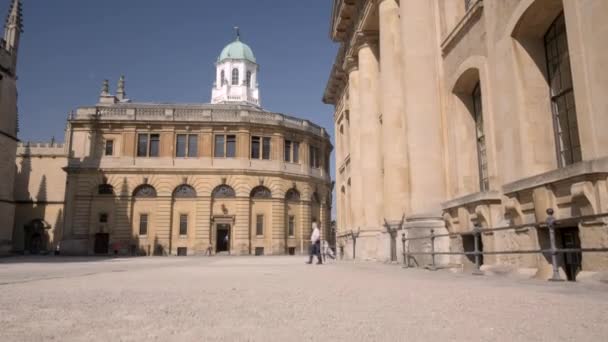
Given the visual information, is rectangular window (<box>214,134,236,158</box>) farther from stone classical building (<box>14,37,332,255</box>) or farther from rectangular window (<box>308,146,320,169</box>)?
rectangular window (<box>308,146,320,169</box>)

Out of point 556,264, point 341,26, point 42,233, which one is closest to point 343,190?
point 341,26

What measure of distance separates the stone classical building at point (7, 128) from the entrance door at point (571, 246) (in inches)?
1463

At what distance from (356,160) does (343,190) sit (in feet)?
25.5

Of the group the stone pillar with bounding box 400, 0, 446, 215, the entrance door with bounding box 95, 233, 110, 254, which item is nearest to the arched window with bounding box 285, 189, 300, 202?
the entrance door with bounding box 95, 233, 110, 254

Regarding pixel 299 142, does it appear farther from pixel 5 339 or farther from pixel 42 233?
pixel 5 339

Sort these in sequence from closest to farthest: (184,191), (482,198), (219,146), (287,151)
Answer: (482,198) → (184,191) → (219,146) → (287,151)

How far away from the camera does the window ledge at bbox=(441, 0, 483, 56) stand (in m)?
10.6

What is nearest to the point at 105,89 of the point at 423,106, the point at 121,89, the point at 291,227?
the point at 121,89

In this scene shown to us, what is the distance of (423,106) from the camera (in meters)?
12.7

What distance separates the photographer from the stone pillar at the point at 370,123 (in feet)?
66.2

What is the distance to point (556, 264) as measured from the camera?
659cm

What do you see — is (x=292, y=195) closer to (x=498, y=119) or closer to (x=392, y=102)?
(x=392, y=102)

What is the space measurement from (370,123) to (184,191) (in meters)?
25.4

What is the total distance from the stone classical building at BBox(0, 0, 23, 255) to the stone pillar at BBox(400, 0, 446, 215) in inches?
1293
